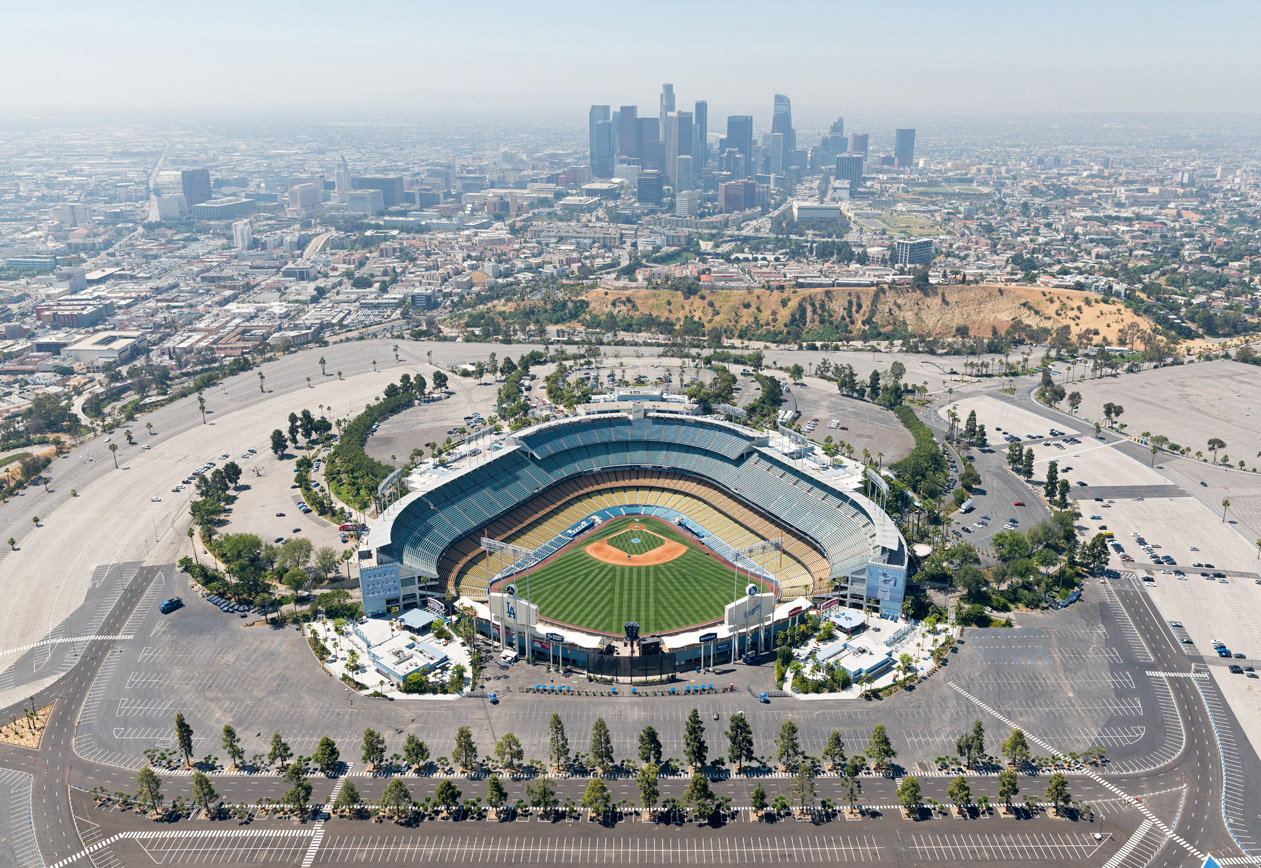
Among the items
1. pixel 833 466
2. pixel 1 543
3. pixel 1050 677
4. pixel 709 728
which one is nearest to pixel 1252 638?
pixel 1050 677

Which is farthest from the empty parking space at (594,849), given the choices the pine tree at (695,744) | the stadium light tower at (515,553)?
the stadium light tower at (515,553)

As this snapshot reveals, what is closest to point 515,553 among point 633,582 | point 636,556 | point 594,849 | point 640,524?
point 636,556

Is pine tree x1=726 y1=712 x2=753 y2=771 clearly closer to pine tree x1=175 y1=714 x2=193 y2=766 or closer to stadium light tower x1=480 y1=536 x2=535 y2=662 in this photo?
stadium light tower x1=480 y1=536 x2=535 y2=662

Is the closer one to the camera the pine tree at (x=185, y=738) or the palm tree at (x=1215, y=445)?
the pine tree at (x=185, y=738)

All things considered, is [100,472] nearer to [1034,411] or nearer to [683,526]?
[683,526]

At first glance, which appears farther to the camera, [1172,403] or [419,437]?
[1172,403]

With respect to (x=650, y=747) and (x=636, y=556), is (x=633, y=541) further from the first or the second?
(x=650, y=747)

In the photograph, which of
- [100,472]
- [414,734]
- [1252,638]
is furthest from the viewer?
[100,472]

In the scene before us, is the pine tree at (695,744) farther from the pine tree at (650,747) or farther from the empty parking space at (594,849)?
the empty parking space at (594,849)
